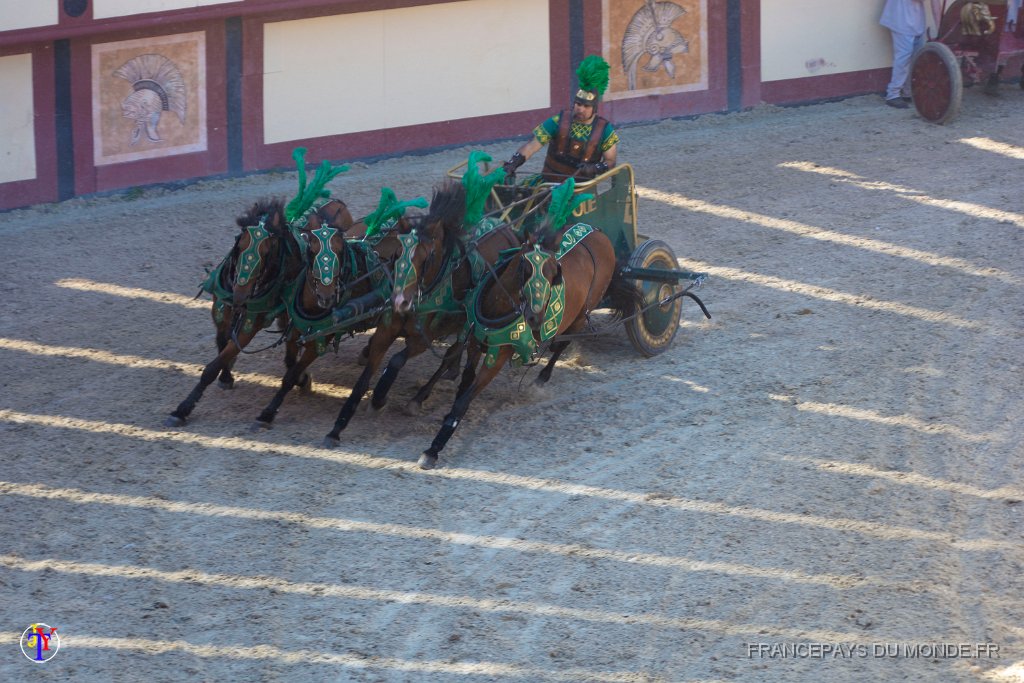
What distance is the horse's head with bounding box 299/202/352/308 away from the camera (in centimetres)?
708

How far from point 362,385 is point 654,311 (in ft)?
7.38

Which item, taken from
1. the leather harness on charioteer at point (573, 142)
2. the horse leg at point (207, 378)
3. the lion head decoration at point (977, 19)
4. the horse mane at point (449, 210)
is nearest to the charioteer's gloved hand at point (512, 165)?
the leather harness on charioteer at point (573, 142)

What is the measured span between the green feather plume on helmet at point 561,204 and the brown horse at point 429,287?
0.88ft

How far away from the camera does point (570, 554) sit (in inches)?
247

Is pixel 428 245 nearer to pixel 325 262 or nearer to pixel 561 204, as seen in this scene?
pixel 325 262

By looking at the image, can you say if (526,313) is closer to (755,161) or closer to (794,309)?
(794,309)

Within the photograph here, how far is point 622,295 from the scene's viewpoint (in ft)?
27.8

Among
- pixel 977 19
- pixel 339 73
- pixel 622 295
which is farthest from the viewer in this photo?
pixel 977 19

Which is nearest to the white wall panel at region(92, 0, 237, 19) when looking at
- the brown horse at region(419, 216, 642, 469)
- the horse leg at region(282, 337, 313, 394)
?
the horse leg at region(282, 337, 313, 394)

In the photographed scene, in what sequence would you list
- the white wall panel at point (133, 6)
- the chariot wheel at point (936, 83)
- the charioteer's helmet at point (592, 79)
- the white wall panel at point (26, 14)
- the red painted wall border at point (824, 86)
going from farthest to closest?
the red painted wall border at point (824, 86) → the chariot wheel at point (936, 83) → the white wall panel at point (133, 6) → the white wall panel at point (26, 14) → the charioteer's helmet at point (592, 79)

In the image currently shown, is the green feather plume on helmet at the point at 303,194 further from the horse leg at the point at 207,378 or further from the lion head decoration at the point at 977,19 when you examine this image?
the lion head decoration at the point at 977,19

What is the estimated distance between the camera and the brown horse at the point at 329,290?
7.15 metres

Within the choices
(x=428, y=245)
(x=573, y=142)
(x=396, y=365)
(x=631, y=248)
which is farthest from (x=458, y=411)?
(x=573, y=142)

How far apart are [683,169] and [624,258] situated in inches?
148
